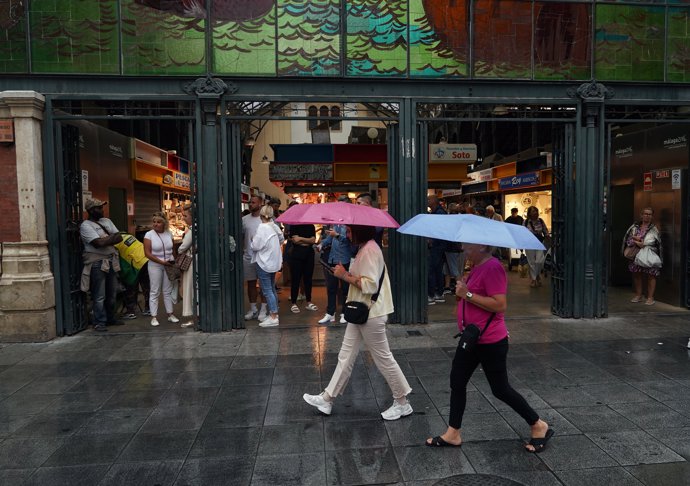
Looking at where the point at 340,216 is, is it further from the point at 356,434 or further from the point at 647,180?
the point at 647,180

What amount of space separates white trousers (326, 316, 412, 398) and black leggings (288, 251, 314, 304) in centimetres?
482

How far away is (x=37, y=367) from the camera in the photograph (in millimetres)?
6402

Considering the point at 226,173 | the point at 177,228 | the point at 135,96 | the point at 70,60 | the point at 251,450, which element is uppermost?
the point at 70,60

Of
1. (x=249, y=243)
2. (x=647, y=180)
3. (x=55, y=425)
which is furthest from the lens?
(x=647, y=180)

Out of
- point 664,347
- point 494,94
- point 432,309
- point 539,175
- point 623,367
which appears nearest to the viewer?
point 623,367

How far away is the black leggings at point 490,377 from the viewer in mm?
3986

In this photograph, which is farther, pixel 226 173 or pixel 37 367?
pixel 226 173

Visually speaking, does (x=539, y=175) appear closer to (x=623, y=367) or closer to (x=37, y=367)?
(x=623, y=367)

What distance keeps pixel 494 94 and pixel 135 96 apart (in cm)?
559

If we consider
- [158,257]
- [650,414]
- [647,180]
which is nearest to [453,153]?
[647,180]

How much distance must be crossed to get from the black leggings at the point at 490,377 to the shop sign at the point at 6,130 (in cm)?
703

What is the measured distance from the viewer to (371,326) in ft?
15.1

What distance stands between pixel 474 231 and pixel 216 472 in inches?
103

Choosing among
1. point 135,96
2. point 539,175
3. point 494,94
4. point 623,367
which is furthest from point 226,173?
point 539,175
